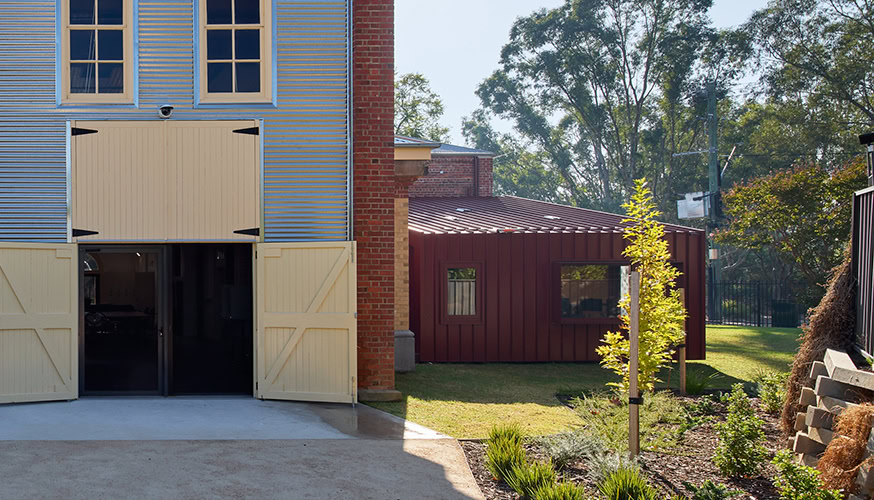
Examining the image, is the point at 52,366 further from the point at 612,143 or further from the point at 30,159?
the point at 612,143

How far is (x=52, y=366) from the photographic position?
9.79m

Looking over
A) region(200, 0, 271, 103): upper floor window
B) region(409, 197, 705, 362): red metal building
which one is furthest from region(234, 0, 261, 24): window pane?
region(409, 197, 705, 362): red metal building

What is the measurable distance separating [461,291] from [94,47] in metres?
7.92

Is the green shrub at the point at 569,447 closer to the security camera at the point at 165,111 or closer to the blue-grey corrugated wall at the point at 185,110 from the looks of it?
the blue-grey corrugated wall at the point at 185,110

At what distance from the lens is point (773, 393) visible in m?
10.0

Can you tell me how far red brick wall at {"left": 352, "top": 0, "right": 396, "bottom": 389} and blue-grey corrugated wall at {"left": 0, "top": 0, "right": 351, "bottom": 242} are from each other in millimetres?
345

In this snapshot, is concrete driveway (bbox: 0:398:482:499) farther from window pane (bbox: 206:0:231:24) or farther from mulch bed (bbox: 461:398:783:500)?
window pane (bbox: 206:0:231:24)

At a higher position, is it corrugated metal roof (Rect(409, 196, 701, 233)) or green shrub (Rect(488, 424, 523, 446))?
corrugated metal roof (Rect(409, 196, 701, 233))

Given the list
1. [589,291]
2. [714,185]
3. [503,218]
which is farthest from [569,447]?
[714,185]

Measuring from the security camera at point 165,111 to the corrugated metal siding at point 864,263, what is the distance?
7.88 m

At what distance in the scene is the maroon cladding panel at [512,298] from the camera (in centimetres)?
1540

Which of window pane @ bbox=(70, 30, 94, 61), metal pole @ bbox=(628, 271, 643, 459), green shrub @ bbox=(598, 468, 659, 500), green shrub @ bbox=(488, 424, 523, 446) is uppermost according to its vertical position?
window pane @ bbox=(70, 30, 94, 61)

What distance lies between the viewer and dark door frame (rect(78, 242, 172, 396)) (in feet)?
33.3

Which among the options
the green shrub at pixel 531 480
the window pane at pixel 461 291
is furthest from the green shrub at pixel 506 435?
the window pane at pixel 461 291
